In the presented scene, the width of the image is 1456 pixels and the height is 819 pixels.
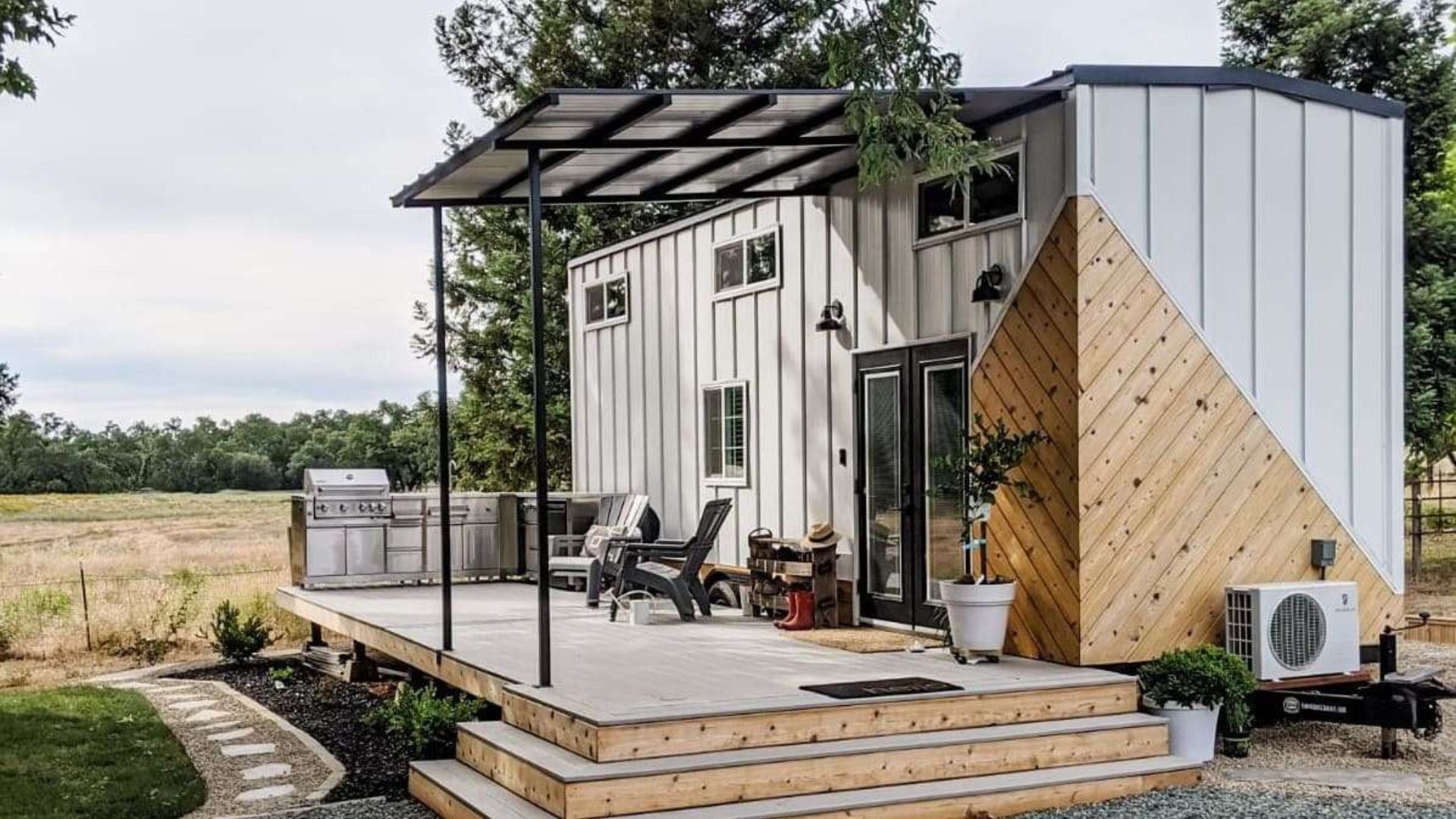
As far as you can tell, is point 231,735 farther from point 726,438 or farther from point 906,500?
point 906,500

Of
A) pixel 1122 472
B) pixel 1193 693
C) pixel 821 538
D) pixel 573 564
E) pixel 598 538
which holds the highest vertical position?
pixel 1122 472

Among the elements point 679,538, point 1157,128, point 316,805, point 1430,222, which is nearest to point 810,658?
point 316,805

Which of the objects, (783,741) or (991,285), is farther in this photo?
(991,285)

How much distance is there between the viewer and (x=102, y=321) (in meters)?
22.0

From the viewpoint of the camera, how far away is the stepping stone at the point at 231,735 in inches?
336

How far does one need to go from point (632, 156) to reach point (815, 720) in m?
3.49

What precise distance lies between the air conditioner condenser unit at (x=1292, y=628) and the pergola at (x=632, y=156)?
8.94 feet

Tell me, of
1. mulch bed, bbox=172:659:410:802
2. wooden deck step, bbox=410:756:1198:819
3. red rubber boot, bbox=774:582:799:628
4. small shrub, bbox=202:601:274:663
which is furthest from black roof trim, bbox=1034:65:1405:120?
small shrub, bbox=202:601:274:663

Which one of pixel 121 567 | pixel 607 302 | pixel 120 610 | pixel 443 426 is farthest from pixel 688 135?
pixel 121 567

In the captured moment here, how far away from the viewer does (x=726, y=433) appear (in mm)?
10648

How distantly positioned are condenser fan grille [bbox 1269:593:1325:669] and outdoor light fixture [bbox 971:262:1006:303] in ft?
6.97

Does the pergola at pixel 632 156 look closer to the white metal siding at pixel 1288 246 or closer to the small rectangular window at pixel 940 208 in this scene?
the small rectangular window at pixel 940 208

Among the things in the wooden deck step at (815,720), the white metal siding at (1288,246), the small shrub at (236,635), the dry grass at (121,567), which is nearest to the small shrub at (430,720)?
the wooden deck step at (815,720)

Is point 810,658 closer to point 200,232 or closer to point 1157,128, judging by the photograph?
point 1157,128
